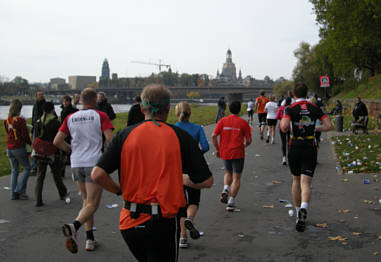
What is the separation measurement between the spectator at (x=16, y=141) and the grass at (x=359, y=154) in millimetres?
6641

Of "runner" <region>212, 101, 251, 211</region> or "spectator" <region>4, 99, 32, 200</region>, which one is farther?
"spectator" <region>4, 99, 32, 200</region>

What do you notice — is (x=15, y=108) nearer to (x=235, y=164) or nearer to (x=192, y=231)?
(x=235, y=164)

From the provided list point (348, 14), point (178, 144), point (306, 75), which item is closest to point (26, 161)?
point (178, 144)

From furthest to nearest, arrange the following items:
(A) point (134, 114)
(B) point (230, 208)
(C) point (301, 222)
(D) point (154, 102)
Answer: (A) point (134, 114)
(B) point (230, 208)
(C) point (301, 222)
(D) point (154, 102)

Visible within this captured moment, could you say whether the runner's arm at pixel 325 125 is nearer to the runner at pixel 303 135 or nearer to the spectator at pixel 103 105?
the runner at pixel 303 135

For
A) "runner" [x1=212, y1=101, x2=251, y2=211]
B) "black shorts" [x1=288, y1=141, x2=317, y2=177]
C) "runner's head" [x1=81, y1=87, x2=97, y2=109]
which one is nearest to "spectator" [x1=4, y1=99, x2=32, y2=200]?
"runner's head" [x1=81, y1=87, x2=97, y2=109]

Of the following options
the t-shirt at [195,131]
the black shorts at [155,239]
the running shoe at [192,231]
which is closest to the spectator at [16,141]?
the t-shirt at [195,131]

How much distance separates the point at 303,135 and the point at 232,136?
122 cm

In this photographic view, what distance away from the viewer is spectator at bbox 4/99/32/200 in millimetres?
7309

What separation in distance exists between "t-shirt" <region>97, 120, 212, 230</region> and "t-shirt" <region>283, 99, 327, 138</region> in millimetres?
3189

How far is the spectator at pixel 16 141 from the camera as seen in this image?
24.0 ft

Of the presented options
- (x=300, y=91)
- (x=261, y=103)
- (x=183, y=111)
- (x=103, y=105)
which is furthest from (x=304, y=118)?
(x=261, y=103)

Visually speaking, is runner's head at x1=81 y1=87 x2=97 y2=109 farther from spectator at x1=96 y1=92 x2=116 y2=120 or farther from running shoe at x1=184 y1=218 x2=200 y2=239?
spectator at x1=96 y1=92 x2=116 y2=120

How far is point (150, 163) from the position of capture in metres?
2.57
